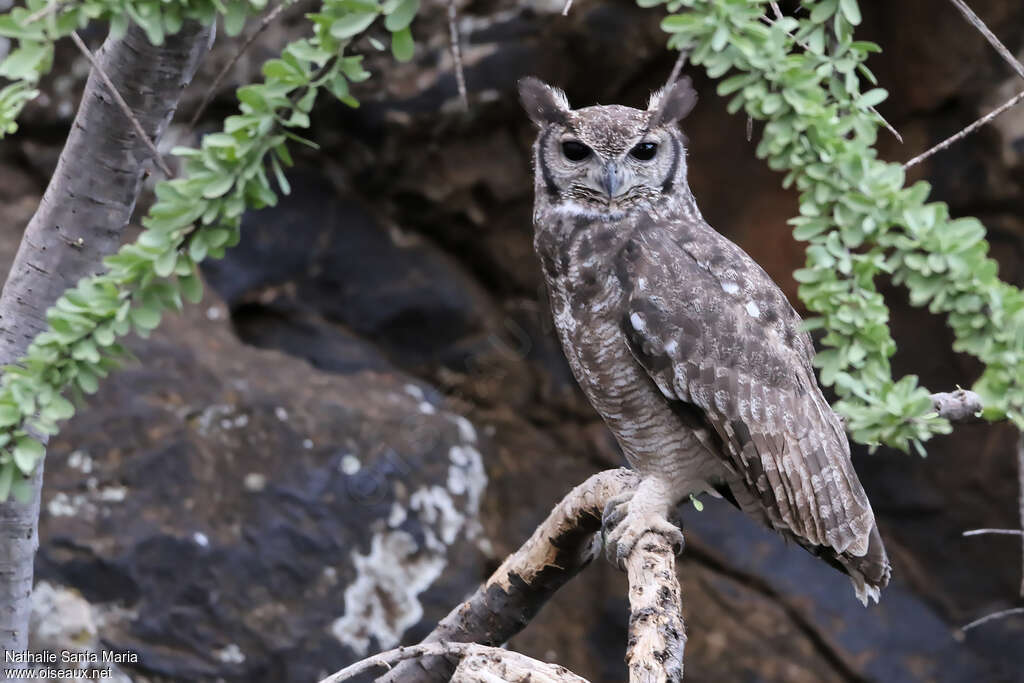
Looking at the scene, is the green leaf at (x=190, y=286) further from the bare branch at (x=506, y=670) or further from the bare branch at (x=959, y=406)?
the bare branch at (x=959, y=406)

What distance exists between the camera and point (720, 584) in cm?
445

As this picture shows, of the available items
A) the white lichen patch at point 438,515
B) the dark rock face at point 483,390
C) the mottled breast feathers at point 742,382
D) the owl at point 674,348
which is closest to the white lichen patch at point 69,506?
the dark rock face at point 483,390

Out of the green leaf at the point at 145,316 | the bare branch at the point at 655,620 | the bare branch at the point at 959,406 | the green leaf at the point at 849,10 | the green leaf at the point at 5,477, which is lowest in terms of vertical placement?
the bare branch at the point at 959,406

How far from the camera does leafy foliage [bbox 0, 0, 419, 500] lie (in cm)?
109

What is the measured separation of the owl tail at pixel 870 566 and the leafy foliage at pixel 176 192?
1.49m

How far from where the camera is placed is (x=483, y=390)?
4664mm

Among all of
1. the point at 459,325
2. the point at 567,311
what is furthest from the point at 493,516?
the point at 567,311

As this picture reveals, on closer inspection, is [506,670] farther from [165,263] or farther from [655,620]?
[165,263]

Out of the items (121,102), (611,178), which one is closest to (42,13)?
(121,102)

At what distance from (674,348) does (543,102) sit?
651 mm

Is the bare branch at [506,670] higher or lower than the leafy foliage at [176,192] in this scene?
lower

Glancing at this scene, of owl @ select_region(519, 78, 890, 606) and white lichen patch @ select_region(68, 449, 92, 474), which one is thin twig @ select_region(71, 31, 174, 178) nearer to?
owl @ select_region(519, 78, 890, 606)

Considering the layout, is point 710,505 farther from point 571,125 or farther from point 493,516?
point 571,125

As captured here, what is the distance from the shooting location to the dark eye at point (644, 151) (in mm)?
2215
